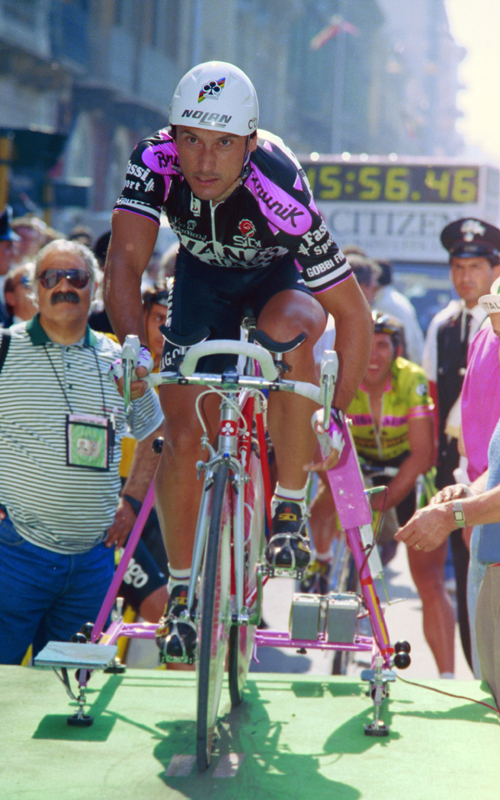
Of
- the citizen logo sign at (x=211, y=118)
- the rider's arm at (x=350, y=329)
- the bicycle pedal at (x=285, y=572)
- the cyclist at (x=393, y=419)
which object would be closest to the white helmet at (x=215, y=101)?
the citizen logo sign at (x=211, y=118)

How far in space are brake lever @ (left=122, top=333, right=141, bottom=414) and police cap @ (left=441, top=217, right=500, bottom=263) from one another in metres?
3.62

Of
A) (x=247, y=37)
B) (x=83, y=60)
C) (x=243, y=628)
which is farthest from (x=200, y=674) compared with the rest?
(x=247, y=37)

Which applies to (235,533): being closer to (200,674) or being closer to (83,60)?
(200,674)

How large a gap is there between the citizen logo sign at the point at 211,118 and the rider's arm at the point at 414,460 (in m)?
3.10

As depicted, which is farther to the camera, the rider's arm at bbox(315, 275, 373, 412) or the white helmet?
the rider's arm at bbox(315, 275, 373, 412)

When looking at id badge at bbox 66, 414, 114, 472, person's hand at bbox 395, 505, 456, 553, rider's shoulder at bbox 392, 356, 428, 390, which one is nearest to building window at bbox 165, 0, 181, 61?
rider's shoulder at bbox 392, 356, 428, 390

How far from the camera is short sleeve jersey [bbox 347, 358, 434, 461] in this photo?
616 centimetres

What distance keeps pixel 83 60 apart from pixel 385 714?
2547cm

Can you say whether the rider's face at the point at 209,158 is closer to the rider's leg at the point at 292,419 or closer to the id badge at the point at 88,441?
the rider's leg at the point at 292,419

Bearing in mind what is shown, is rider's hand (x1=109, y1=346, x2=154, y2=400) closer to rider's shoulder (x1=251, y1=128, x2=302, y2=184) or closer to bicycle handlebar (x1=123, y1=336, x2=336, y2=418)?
bicycle handlebar (x1=123, y1=336, x2=336, y2=418)

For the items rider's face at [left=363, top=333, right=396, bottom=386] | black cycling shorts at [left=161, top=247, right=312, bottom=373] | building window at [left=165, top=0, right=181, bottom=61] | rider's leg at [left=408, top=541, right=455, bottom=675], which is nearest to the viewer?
black cycling shorts at [left=161, top=247, right=312, bottom=373]

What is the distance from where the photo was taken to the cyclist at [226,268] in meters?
3.43

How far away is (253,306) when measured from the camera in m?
4.00

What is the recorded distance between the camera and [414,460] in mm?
6004
